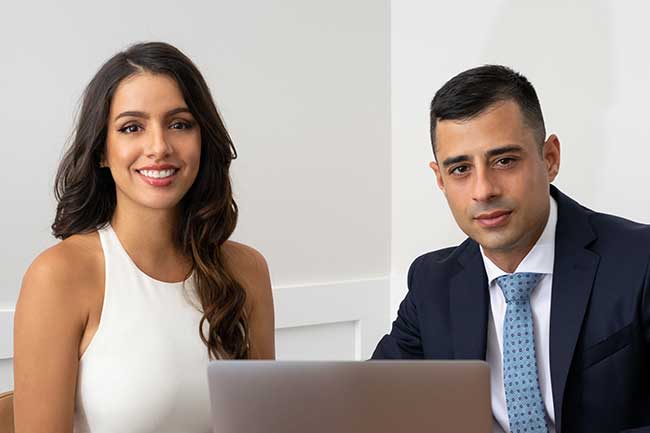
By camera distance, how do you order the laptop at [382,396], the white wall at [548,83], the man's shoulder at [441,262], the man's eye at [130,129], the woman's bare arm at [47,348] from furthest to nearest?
1. the white wall at [548,83]
2. the man's shoulder at [441,262]
3. the man's eye at [130,129]
4. the woman's bare arm at [47,348]
5. the laptop at [382,396]

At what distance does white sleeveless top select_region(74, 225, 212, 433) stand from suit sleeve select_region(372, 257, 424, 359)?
45 centimetres

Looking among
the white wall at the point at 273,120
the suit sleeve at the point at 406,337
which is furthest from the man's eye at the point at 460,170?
the white wall at the point at 273,120

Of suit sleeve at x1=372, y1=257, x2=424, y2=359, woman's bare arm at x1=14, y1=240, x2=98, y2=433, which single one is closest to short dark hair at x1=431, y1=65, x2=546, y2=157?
suit sleeve at x1=372, y1=257, x2=424, y2=359

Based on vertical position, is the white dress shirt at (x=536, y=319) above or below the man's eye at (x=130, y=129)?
below

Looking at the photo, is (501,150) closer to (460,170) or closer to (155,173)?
(460,170)

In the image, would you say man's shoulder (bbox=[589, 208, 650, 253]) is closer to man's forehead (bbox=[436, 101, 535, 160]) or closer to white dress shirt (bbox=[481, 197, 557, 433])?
white dress shirt (bbox=[481, 197, 557, 433])

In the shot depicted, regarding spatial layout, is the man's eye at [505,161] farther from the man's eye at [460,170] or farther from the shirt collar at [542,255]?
the shirt collar at [542,255]

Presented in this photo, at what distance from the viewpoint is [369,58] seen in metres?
3.22

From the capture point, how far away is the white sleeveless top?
5.39 feet

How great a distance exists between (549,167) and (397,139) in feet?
5.02

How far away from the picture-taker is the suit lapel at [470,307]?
1.75m

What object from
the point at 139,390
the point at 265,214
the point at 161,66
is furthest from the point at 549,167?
the point at 265,214

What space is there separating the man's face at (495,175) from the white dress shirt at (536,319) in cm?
6

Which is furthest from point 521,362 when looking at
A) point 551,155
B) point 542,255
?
point 551,155
